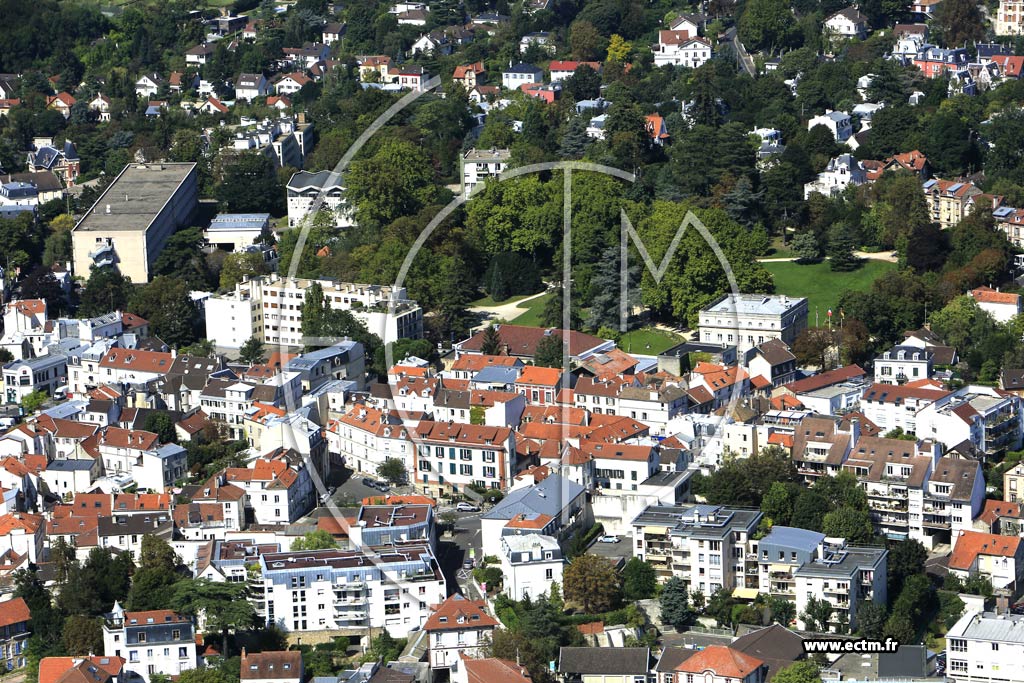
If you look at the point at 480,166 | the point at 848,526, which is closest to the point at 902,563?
the point at 848,526

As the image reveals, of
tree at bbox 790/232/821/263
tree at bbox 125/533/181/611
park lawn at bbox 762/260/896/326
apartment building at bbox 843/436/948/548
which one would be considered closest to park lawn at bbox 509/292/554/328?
park lawn at bbox 762/260/896/326

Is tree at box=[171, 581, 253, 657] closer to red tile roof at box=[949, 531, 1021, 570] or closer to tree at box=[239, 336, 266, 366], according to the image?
red tile roof at box=[949, 531, 1021, 570]

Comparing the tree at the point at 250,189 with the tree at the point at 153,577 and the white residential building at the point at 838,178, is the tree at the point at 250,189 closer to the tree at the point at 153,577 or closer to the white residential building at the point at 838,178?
the white residential building at the point at 838,178

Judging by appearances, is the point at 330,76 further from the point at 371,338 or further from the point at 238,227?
the point at 371,338

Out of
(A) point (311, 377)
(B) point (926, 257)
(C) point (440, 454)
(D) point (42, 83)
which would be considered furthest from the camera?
(D) point (42, 83)

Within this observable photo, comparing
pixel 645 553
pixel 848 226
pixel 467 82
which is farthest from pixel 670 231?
pixel 467 82

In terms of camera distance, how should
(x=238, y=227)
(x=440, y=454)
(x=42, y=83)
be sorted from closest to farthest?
1. (x=440, y=454)
2. (x=238, y=227)
3. (x=42, y=83)

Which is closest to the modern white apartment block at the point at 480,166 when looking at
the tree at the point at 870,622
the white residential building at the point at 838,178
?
the white residential building at the point at 838,178
